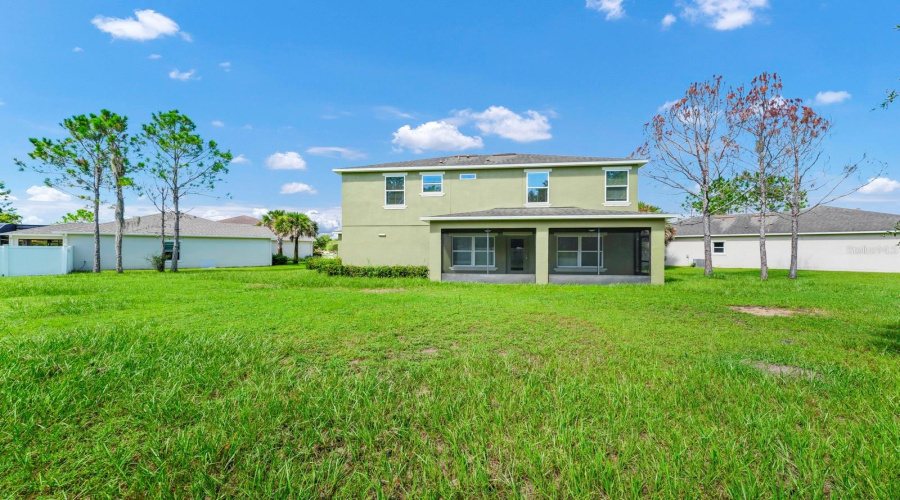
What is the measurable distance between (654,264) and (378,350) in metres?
13.0

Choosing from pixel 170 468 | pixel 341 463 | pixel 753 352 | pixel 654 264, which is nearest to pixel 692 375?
pixel 753 352

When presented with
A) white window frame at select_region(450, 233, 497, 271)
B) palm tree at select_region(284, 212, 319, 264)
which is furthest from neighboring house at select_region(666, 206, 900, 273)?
palm tree at select_region(284, 212, 319, 264)

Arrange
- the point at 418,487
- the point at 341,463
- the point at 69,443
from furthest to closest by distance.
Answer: the point at 69,443 → the point at 341,463 → the point at 418,487

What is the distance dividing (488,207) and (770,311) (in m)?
11.4

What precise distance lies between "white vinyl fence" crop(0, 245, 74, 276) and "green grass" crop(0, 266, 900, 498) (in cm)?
1940

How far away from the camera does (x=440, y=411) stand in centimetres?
327

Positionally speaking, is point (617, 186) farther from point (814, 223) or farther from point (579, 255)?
point (814, 223)

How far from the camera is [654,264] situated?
14.3m

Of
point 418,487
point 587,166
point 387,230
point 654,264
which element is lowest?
point 418,487

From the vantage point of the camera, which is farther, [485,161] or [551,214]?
[485,161]

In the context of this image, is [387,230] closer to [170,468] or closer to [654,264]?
[654,264]

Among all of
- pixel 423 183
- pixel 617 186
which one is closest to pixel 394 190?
pixel 423 183

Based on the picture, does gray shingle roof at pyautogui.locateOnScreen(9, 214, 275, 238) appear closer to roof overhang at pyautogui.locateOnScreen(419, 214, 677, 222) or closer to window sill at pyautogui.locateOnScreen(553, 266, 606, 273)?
roof overhang at pyautogui.locateOnScreen(419, 214, 677, 222)

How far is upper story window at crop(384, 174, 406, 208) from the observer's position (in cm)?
1839
